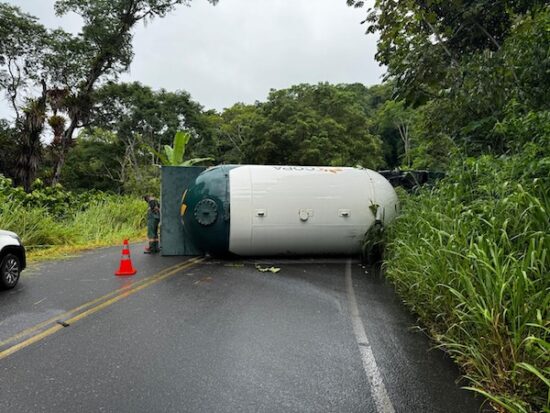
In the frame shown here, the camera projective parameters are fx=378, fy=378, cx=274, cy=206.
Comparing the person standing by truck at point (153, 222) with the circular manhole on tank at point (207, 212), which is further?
the person standing by truck at point (153, 222)

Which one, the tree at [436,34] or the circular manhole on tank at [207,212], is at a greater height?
the tree at [436,34]

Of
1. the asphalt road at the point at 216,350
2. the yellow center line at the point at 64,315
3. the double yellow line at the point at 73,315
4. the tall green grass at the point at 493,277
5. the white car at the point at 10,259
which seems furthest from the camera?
the white car at the point at 10,259

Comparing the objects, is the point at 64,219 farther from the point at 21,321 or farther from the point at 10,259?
the point at 21,321

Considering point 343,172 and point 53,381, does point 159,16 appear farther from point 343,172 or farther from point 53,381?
point 53,381

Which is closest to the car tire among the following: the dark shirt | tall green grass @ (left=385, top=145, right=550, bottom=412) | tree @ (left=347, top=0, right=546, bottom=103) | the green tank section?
the green tank section

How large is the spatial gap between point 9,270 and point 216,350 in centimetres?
453

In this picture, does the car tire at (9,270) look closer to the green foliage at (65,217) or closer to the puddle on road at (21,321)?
the puddle on road at (21,321)

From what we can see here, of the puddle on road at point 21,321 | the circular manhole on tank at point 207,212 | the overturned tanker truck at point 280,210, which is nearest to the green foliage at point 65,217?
the overturned tanker truck at point 280,210

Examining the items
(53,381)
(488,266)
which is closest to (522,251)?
(488,266)

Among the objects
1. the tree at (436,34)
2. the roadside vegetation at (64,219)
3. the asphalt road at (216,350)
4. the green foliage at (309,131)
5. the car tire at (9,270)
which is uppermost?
the green foliage at (309,131)

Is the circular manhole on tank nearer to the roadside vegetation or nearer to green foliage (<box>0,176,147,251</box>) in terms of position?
the roadside vegetation

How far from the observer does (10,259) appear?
638 cm

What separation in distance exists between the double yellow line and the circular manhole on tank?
4.60 feet

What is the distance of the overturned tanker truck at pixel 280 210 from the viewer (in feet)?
27.6
